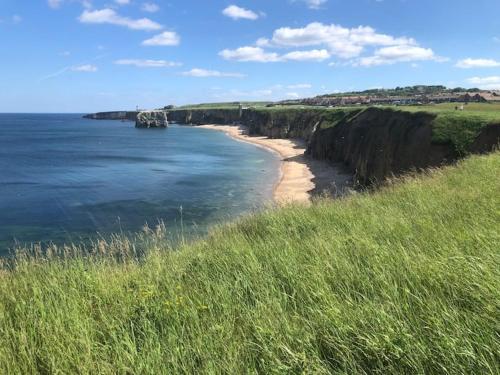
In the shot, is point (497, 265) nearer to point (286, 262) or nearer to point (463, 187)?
point (286, 262)

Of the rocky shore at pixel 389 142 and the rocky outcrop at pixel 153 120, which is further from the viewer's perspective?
the rocky outcrop at pixel 153 120

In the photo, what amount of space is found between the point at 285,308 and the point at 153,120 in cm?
18048

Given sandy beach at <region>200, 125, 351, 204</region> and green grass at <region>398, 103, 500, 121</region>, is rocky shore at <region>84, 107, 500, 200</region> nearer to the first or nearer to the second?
sandy beach at <region>200, 125, 351, 204</region>

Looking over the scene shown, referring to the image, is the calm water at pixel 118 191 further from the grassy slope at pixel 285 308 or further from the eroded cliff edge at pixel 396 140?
the eroded cliff edge at pixel 396 140

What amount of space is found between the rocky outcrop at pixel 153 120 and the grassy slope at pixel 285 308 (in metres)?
176

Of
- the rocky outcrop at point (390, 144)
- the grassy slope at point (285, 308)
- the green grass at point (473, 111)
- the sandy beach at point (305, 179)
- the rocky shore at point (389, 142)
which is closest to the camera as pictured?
the grassy slope at point (285, 308)

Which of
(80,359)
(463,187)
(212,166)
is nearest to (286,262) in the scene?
(80,359)

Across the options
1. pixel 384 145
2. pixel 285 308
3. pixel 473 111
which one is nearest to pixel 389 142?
pixel 384 145

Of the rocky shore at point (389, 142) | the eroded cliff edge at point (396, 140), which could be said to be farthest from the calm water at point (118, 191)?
the eroded cliff edge at point (396, 140)

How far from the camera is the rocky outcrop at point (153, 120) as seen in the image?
177m

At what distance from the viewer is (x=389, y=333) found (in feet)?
11.5

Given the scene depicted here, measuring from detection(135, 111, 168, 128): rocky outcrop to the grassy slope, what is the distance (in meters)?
176

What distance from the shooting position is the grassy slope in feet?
11.2

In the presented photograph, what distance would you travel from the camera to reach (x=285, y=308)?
443 centimetres
